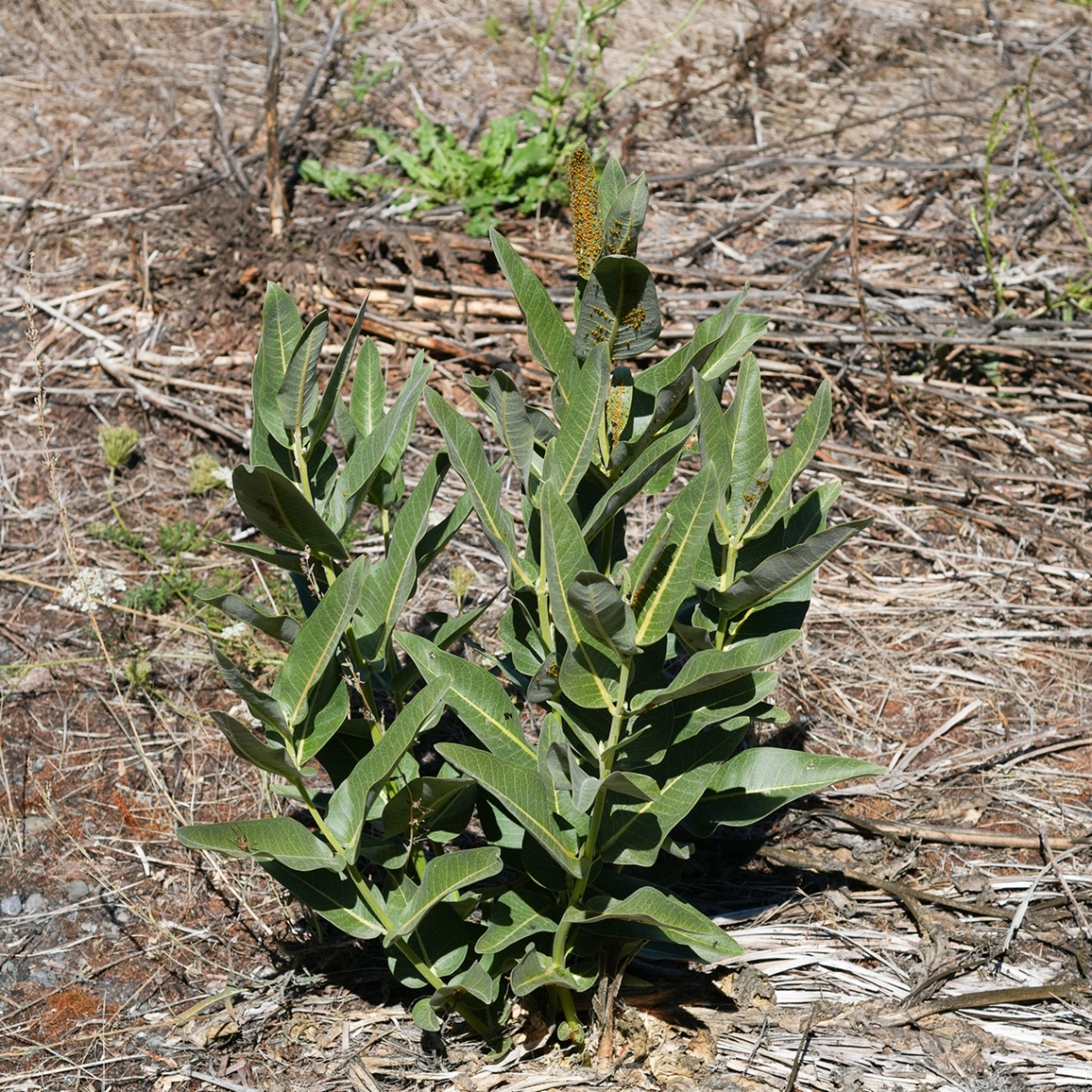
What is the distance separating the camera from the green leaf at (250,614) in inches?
60.8

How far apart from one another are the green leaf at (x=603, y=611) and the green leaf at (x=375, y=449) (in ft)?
1.50

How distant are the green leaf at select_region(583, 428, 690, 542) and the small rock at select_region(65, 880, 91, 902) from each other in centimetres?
161

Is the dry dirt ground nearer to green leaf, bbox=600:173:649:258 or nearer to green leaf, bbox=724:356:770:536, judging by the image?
green leaf, bbox=724:356:770:536

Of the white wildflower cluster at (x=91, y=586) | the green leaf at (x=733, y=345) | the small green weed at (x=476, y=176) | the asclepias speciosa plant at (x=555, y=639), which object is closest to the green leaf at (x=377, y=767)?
the asclepias speciosa plant at (x=555, y=639)

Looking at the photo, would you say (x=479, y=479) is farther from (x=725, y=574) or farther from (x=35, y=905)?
(x=35, y=905)

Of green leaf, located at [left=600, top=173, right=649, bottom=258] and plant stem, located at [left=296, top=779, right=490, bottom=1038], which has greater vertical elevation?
green leaf, located at [left=600, top=173, right=649, bottom=258]

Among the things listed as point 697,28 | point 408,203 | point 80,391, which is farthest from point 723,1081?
point 697,28

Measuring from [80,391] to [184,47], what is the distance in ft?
8.45

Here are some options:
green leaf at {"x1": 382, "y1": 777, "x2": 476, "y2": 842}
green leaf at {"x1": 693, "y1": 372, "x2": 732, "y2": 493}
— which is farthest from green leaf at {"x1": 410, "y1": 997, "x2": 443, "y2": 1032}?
green leaf at {"x1": 693, "y1": 372, "x2": 732, "y2": 493}

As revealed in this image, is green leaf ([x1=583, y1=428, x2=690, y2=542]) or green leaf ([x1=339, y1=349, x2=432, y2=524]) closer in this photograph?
green leaf ([x1=583, y1=428, x2=690, y2=542])

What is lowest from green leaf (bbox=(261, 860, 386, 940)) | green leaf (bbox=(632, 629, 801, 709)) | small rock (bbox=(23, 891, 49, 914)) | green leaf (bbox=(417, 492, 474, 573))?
small rock (bbox=(23, 891, 49, 914))

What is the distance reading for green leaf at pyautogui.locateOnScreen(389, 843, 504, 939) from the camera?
1.67 meters

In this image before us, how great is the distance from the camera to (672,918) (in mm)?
1579

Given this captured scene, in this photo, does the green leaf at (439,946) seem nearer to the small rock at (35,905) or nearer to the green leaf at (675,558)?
the green leaf at (675,558)
